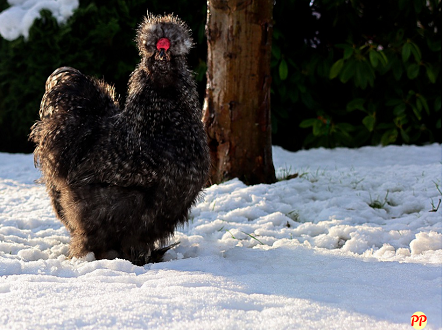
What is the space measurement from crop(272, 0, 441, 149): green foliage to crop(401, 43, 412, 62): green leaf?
0.04 feet

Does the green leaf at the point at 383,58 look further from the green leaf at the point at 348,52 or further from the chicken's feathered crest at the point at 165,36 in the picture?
the chicken's feathered crest at the point at 165,36

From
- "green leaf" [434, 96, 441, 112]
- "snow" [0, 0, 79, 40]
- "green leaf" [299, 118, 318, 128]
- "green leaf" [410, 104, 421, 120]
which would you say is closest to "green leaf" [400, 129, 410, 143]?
"green leaf" [410, 104, 421, 120]

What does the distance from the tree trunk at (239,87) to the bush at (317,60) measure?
1563 mm

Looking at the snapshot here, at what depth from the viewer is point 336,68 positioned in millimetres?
6766

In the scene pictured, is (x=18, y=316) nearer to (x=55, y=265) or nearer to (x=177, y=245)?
(x=55, y=265)

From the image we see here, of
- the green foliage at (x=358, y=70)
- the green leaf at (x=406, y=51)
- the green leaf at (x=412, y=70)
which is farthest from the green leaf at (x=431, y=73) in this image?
the green leaf at (x=406, y=51)

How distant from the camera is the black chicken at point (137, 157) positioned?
3340 mm

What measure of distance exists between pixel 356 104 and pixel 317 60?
0.80m

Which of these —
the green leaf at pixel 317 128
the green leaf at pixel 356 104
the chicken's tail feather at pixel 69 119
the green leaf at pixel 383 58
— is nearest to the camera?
the chicken's tail feather at pixel 69 119

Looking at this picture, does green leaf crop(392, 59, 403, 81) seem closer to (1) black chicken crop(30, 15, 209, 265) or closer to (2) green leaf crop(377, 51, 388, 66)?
(2) green leaf crop(377, 51, 388, 66)

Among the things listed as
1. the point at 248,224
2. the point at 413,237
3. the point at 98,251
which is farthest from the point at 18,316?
the point at 413,237

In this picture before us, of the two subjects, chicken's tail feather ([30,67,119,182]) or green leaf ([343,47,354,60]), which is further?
green leaf ([343,47,354,60])

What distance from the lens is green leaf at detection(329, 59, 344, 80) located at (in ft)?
22.1

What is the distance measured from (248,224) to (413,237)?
4.36 feet
